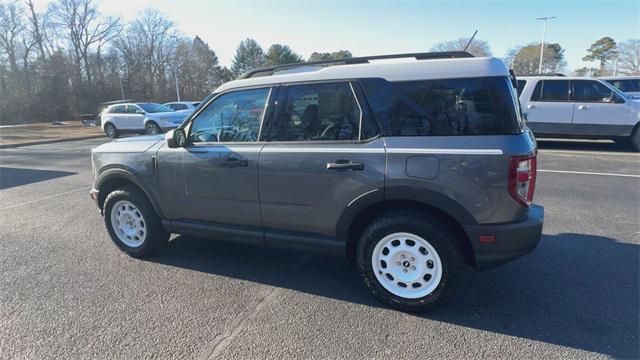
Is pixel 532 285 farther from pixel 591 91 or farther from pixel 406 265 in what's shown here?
pixel 591 91

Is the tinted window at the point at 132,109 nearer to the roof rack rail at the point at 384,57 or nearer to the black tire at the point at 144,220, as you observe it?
the black tire at the point at 144,220

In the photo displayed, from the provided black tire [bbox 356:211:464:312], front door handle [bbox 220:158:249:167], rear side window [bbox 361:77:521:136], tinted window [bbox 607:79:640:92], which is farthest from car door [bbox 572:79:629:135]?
front door handle [bbox 220:158:249:167]

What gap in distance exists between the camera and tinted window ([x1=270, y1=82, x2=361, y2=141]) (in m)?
2.98

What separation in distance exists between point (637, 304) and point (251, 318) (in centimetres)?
300

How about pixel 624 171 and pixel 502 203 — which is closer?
pixel 502 203

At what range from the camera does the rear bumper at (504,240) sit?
2.64 meters

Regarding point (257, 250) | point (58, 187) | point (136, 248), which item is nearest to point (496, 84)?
point (257, 250)

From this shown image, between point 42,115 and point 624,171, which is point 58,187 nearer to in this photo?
point 624,171

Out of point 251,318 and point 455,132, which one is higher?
point 455,132

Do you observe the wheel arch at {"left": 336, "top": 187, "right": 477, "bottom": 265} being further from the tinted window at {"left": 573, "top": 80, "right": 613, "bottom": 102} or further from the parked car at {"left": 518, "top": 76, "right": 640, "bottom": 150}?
the tinted window at {"left": 573, "top": 80, "right": 613, "bottom": 102}

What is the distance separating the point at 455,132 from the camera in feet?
8.76

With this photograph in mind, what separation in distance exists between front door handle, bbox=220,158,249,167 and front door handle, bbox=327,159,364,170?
31.6 inches

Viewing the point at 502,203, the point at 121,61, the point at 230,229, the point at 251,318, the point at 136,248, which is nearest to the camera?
the point at 502,203

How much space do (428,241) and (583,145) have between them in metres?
11.3
